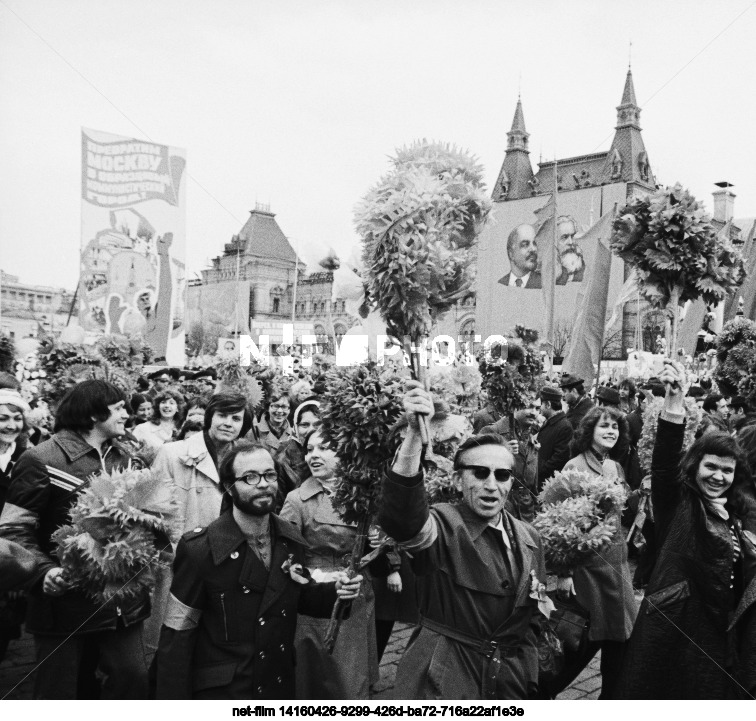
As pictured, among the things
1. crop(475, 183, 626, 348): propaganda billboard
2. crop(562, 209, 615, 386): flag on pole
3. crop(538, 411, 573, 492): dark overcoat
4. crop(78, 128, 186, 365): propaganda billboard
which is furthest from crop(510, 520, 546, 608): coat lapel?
crop(78, 128, 186, 365): propaganda billboard

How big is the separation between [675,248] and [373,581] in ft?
8.19

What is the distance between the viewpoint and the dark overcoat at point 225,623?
298cm

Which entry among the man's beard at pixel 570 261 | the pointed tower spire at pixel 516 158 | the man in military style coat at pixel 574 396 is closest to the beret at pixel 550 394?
the man in military style coat at pixel 574 396

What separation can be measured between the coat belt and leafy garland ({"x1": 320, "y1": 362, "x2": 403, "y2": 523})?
743 millimetres

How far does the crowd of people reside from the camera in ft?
9.66

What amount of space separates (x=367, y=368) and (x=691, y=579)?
1.67 metres

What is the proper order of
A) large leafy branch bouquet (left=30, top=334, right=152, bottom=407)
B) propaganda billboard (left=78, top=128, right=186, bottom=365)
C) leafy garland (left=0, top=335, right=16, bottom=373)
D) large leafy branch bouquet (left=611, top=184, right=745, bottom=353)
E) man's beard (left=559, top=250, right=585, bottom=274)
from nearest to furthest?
1. large leafy branch bouquet (left=611, top=184, right=745, bottom=353)
2. large leafy branch bouquet (left=30, top=334, right=152, bottom=407)
3. leafy garland (left=0, top=335, right=16, bottom=373)
4. propaganda billboard (left=78, top=128, right=186, bottom=365)
5. man's beard (left=559, top=250, right=585, bottom=274)

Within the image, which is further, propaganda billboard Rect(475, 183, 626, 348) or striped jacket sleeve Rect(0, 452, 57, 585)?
propaganda billboard Rect(475, 183, 626, 348)

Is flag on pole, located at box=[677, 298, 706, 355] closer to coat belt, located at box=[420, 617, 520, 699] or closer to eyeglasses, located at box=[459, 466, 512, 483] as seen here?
eyeglasses, located at box=[459, 466, 512, 483]

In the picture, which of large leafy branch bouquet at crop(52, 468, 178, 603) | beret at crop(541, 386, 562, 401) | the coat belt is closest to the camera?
the coat belt

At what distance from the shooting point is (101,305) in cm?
1686

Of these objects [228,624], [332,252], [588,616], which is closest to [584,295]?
[588,616]

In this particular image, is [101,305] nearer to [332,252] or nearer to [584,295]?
[584,295]

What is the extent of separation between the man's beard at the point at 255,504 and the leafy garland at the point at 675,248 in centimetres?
251
